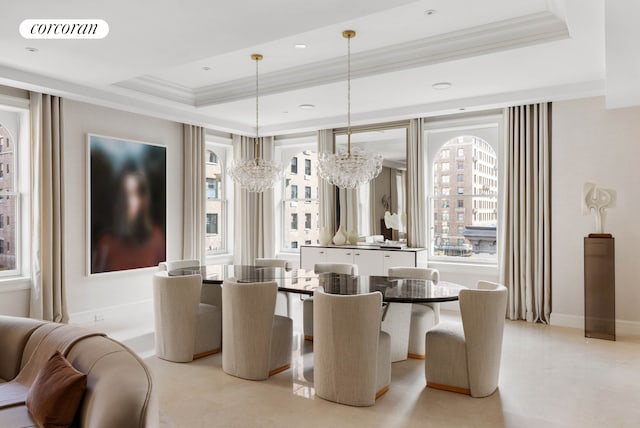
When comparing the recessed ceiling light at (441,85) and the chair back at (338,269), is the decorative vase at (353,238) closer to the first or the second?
the chair back at (338,269)

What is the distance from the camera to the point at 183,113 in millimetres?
6359

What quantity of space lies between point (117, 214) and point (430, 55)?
4234mm

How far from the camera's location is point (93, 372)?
196 centimetres

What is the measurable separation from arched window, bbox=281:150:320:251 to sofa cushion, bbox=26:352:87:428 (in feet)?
19.7

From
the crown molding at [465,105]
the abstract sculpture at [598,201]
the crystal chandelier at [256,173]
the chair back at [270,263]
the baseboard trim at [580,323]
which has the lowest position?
the baseboard trim at [580,323]

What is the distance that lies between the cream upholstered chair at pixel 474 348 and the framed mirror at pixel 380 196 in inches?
134

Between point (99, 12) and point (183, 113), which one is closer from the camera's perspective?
point (99, 12)

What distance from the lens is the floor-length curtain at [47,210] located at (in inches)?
195

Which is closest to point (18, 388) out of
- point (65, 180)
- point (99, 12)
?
point (99, 12)

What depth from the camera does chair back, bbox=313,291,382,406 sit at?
318cm

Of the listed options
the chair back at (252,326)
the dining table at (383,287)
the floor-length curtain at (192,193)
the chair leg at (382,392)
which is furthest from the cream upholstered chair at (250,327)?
the floor-length curtain at (192,193)

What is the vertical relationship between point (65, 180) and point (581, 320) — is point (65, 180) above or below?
above

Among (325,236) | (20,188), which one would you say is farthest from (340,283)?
(20,188)

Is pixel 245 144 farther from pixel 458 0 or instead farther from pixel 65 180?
pixel 458 0
